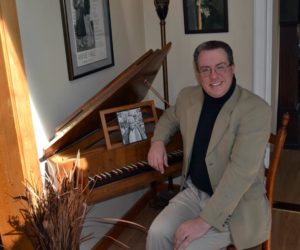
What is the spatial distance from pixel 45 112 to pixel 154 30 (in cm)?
129

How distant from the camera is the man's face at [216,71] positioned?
5.82ft

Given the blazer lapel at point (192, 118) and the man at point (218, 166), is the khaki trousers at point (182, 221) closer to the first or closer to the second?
the man at point (218, 166)

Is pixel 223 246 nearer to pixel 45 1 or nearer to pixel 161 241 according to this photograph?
pixel 161 241

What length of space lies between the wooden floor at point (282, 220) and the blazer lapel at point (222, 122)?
1.04 metres

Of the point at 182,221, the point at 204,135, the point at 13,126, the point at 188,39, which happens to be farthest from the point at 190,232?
the point at 188,39

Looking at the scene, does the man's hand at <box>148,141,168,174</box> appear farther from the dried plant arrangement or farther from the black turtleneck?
the dried plant arrangement

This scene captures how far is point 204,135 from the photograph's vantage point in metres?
1.87

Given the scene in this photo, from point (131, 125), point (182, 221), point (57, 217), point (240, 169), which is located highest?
point (131, 125)

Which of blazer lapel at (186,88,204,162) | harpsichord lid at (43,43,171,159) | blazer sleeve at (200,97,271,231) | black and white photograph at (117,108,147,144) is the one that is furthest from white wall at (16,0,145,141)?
blazer sleeve at (200,97,271,231)

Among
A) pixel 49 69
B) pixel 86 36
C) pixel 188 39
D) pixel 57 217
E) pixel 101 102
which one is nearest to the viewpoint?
pixel 57 217

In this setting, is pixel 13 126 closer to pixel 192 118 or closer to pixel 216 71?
pixel 192 118

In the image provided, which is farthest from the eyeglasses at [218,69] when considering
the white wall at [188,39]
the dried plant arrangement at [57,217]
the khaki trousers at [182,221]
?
the white wall at [188,39]

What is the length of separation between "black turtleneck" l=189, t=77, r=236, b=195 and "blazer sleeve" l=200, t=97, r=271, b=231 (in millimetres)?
167

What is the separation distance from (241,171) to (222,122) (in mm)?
230
